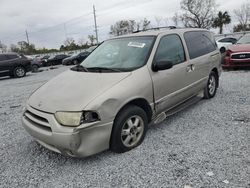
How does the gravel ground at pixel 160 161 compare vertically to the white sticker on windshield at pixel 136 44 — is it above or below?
below

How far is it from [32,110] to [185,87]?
2.64 meters

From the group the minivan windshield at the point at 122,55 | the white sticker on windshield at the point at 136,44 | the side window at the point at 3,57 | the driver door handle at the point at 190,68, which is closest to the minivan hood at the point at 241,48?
the driver door handle at the point at 190,68

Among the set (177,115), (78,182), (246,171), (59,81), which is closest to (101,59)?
(59,81)

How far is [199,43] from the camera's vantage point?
497 centimetres

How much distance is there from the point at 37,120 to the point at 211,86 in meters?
4.04

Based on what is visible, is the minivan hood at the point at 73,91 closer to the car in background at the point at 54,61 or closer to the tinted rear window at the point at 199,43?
the tinted rear window at the point at 199,43

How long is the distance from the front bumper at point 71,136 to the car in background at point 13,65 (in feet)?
41.0

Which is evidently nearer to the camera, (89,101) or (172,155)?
(89,101)

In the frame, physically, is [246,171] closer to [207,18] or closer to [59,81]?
[59,81]

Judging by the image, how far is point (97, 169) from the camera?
2.95m

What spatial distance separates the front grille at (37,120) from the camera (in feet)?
9.62

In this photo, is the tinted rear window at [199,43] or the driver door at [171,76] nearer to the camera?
the driver door at [171,76]

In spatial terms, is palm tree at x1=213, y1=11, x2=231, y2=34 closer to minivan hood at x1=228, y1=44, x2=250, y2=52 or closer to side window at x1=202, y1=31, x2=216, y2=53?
minivan hood at x1=228, y1=44, x2=250, y2=52

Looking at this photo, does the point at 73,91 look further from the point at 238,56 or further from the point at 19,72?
the point at 19,72
